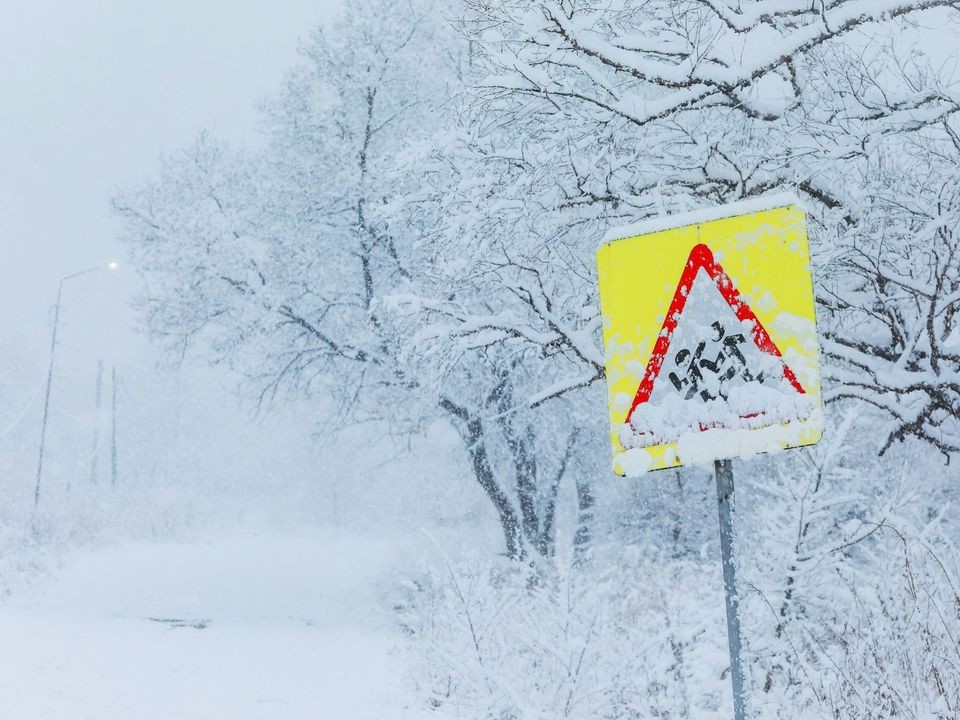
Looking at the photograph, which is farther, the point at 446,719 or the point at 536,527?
the point at 536,527

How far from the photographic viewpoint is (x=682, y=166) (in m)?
5.77

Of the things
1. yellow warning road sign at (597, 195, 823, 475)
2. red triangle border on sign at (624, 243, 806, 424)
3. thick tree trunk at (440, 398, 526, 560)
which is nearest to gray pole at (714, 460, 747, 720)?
yellow warning road sign at (597, 195, 823, 475)

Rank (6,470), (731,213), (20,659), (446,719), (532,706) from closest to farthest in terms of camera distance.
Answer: (731,213), (532,706), (446,719), (20,659), (6,470)

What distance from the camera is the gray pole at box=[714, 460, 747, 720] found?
2.32 metres

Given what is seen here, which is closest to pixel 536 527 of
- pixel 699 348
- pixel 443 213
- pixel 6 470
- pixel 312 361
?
pixel 312 361

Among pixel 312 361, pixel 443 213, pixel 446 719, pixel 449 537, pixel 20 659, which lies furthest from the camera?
pixel 449 537

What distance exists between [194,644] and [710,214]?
818cm

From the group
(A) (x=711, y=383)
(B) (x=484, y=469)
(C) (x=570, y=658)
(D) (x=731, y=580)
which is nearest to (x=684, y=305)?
(A) (x=711, y=383)

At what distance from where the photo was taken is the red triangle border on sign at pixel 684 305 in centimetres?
238

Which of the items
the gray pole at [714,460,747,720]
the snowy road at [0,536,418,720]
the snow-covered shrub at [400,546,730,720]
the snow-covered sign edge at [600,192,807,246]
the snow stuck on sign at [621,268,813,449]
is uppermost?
the snow-covered sign edge at [600,192,807,246]

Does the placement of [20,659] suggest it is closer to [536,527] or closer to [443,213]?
[443,213]

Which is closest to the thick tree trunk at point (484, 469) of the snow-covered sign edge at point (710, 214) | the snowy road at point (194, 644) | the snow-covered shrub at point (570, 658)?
the snowy road at point (194, 644)

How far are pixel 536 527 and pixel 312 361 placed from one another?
4.31 meters

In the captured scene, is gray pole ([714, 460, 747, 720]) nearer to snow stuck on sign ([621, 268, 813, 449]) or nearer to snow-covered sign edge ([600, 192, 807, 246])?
snow stuck on sign ([621, 268, 813, 449])
